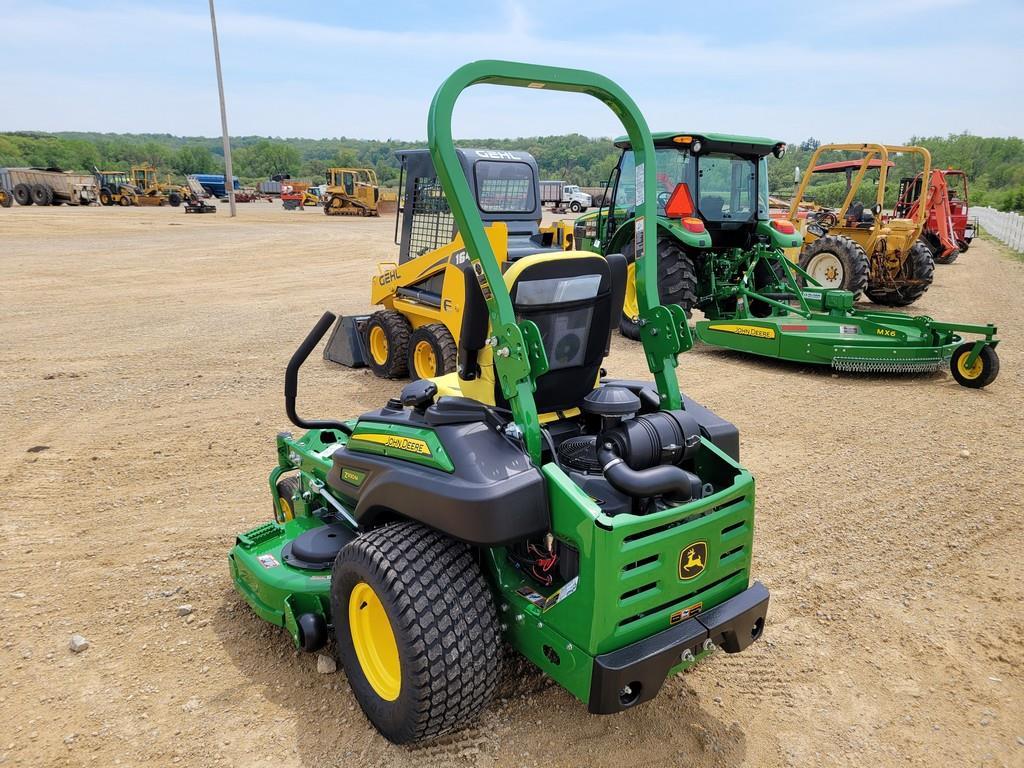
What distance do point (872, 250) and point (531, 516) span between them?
435 inches

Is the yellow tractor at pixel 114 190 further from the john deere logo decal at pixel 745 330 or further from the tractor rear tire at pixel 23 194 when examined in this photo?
the john deere logo decal at pixel 745 330

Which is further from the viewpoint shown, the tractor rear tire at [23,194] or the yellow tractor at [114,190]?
the yellow tractor at [114,190]

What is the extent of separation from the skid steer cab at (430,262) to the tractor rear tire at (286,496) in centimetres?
269

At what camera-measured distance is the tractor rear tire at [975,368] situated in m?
6.82

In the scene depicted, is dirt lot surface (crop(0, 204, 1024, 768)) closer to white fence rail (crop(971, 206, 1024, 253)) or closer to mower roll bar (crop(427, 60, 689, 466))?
mower roll bar (crop(427, 60, 689, 466))

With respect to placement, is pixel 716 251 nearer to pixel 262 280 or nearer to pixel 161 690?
pixel 161 690

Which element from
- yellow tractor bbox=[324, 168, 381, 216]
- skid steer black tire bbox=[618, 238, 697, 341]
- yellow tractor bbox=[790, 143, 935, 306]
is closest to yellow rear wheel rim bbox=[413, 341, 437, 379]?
skid steer black tire bbox=[618, 238, 697, 341]

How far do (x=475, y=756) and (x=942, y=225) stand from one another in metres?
16.3

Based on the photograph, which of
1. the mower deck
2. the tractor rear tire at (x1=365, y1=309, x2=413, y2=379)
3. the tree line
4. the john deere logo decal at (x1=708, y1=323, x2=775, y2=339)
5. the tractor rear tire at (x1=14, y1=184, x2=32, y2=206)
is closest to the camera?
the mower deck

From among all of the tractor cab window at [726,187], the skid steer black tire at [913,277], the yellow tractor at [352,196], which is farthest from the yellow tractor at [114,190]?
the skid steer black tire at [913,277]

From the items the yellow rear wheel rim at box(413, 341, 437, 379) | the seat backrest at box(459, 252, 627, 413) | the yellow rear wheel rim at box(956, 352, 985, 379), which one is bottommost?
the yellow rear wheel rim at box(956, 352, 985, 379)

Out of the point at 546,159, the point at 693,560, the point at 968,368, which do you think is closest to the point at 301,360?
the point at 693,560

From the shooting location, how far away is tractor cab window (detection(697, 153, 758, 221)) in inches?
344

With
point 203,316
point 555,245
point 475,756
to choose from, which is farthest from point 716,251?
point 475,756
